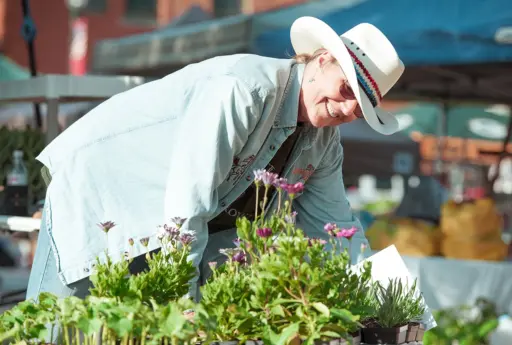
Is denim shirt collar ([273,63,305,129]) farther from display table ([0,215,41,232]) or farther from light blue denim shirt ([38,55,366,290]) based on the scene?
display table ([0,215,41,232])

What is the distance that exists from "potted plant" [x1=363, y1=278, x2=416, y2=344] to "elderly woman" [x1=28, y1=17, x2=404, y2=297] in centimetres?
45

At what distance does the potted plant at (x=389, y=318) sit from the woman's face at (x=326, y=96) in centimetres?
49

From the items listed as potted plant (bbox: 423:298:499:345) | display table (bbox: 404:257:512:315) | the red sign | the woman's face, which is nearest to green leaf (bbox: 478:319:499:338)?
potted plant (bbox: 423:298:499:345)

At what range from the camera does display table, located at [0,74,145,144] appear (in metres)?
3.54

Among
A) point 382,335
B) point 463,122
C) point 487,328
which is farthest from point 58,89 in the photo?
point 463,122

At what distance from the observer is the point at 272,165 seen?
247 centimetres

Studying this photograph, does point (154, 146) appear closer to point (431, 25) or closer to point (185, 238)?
point (185, 238)

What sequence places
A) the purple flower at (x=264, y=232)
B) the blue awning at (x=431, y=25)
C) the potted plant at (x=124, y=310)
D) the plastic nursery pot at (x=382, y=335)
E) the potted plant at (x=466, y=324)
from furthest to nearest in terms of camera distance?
the blue awning at (x=431, y=25) < the potted plant at (x=466, y=324) < the plastic nursery pot at (x=382, y=335) < the purple flower at (x=264, y=232) < the potted plant at (x=124, y=310)

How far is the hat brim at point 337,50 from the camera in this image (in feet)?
7.20

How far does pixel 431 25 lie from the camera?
17.4 ft

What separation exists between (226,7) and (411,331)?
23.0m

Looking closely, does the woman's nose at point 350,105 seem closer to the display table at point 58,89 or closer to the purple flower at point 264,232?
the purple flower at point 264,232

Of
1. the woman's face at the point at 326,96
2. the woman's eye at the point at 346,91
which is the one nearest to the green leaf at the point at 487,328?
the woman's face at the point at 326,96

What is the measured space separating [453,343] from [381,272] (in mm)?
2805
